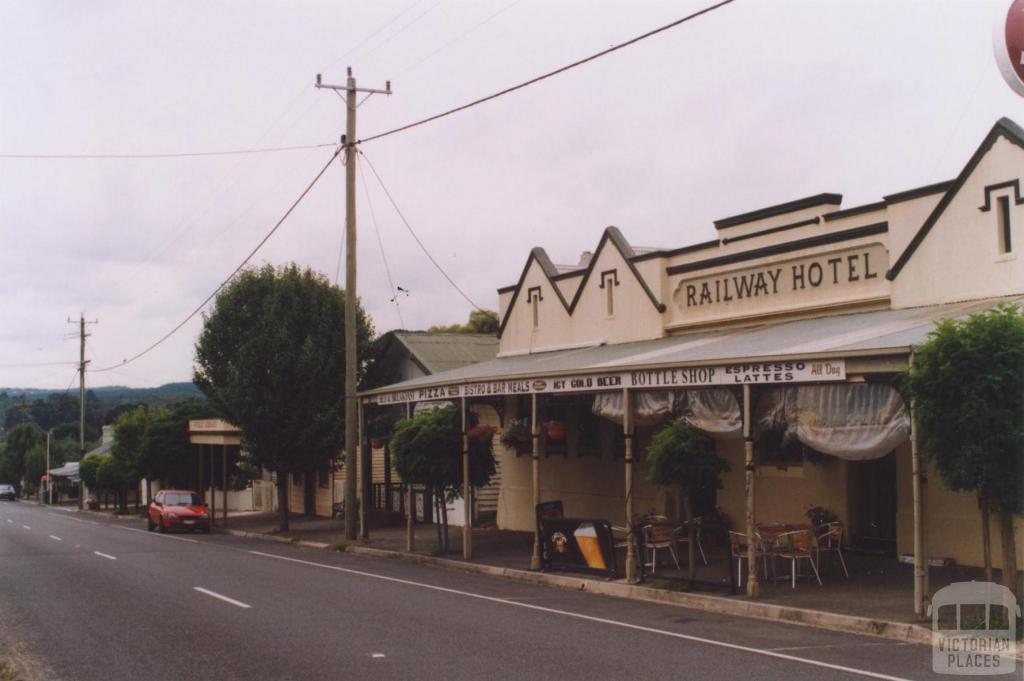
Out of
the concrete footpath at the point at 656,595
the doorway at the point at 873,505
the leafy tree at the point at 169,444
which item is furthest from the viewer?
the leafy tree at the point at 169,444

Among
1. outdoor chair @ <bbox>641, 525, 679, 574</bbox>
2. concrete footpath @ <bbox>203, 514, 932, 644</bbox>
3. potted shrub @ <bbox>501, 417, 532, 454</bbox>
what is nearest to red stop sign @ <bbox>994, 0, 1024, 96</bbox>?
concrete footpath @ <bbox>203, 514, 932, 644</bbox>

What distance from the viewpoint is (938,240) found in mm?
16094

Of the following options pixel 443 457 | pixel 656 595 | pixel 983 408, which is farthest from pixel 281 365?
pixel 983 408

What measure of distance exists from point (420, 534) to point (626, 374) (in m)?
12.9

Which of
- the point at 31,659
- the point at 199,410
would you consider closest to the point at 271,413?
the point at 199,410

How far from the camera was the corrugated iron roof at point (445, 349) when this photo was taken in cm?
3238

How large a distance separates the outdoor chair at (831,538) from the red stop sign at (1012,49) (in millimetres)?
6875

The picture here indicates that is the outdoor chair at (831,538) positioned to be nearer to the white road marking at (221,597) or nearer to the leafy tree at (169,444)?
the white road marking at (221,597)

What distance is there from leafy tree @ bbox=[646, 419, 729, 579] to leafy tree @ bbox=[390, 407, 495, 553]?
6247mm

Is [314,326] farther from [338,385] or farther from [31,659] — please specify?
[31,659]

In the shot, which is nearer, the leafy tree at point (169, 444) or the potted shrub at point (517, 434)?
the potted shrub at point (517, 434)

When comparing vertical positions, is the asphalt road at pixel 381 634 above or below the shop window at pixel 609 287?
below

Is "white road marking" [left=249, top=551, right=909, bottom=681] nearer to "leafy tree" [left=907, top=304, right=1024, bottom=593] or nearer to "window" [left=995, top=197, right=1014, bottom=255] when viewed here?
"leafy tree" [left=907, top=304, right=1024, bottom=593]

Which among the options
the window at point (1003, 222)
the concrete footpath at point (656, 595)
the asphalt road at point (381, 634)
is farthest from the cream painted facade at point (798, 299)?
the asphalt road at point (381, 634)
